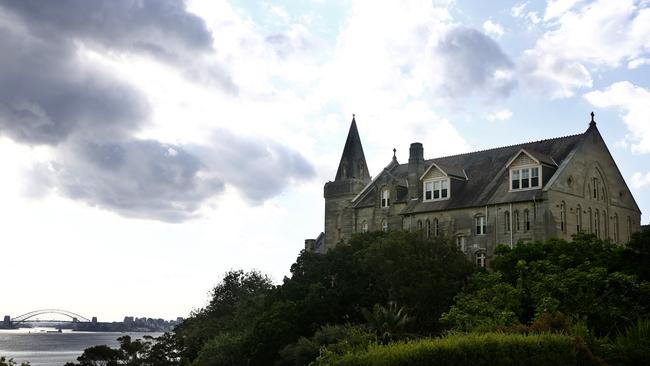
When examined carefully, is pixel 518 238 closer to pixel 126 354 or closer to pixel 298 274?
pixel 298 274

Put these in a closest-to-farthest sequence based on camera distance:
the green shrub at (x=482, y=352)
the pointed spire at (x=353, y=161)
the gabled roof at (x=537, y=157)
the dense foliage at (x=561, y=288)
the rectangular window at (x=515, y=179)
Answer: the green shrub at (x=482, y=352)
the dense foliage at (x=561, y=288)
the gabled roof at (x=537, y=157)
the rectangular window at (x=515, y=179)
the pointed spire at (x=353, y=161)

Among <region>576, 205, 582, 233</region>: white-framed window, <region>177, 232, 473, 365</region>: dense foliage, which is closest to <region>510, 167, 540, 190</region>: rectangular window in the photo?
<region>576, 205, 582, 233</region>: white-framed window

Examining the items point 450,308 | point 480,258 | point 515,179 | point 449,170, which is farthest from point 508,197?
point 450,308

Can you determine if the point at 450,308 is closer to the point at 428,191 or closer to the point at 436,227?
the point at 436,227

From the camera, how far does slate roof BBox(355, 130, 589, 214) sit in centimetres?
5528

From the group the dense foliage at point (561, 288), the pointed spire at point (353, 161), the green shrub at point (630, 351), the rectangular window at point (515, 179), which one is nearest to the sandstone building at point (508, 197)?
the rectangular window at point (515, 179)

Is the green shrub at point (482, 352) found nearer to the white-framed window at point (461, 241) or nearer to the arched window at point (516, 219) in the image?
the arched window at point (516, 219)

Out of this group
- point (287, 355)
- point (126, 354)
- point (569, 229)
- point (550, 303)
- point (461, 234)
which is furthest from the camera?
point (126, 354)

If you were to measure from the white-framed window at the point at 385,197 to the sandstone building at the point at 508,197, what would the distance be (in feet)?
0.29

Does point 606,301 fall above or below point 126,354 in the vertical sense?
above

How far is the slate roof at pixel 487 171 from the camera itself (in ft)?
181

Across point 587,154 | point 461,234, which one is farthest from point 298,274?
point 587,154

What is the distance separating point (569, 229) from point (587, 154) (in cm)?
649

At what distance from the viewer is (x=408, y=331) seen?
4419 cm
